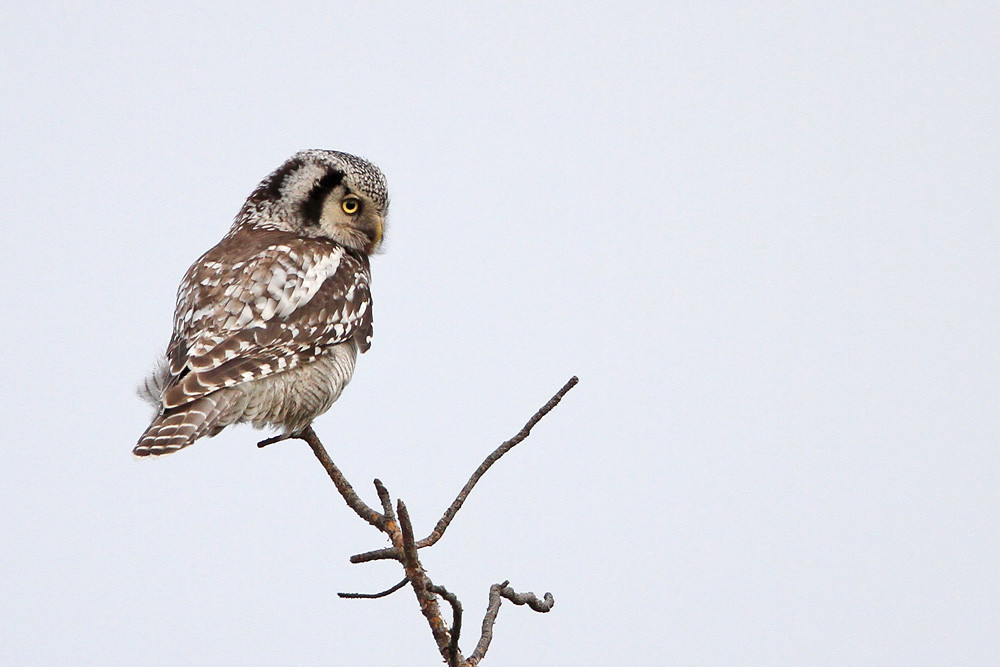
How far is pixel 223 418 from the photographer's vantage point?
438cm

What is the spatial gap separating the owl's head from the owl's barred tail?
1562 mm

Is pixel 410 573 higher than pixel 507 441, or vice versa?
pixel 507 441

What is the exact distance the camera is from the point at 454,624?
2.39 meters

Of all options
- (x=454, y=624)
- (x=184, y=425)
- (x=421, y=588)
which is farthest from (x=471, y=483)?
(x=184, y=425)

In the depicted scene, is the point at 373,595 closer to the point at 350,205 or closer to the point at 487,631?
the point at 487,631

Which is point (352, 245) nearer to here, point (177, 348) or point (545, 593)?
point (177, 348)

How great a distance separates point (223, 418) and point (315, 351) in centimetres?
58

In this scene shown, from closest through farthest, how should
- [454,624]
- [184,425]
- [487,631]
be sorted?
[454,624]
[487,631]
[184,425]

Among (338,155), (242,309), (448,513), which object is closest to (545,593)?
(448,513)

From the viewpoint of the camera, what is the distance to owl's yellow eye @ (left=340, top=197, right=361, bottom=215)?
5711mm

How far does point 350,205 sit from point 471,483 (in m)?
3.15

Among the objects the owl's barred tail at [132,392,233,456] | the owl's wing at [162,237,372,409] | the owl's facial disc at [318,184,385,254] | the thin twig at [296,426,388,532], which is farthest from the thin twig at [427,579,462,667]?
the owl's facial disc at [318,184,385,254]

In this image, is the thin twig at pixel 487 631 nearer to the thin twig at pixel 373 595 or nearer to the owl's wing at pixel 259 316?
the thin twig at pixel 373 595

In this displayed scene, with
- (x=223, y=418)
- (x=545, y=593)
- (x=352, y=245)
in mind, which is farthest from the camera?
(x=352, y=245)
